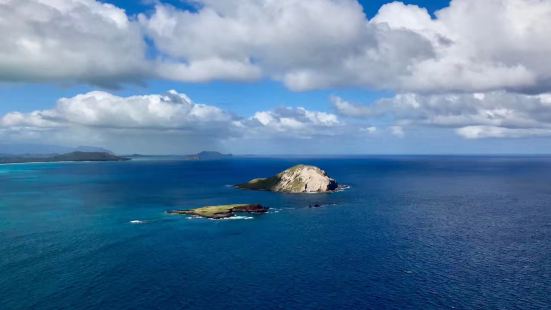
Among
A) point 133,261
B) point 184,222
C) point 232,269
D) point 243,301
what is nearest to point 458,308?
point 243,301

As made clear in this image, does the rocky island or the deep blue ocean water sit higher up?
the rocky island

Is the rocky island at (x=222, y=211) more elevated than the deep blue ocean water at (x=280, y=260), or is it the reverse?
the rocky island at (x=222, y=211)

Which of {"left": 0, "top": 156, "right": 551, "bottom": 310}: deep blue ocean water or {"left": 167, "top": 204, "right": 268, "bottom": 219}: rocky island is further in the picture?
{"left": 167, "top": 204, "right": 268, "bottom": 219}: rocky island

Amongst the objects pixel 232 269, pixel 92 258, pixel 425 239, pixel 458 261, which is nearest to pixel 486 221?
pixel 425 239

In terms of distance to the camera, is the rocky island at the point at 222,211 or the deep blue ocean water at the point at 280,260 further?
the rocky island at the point at 222,211

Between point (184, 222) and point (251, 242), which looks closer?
point (251, 242)

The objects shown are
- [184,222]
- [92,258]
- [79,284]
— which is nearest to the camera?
[79,284]

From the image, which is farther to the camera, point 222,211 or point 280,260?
point 222,211

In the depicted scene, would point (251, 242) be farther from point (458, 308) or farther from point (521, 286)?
point (521, 286)

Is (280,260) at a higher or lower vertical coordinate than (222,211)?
lower

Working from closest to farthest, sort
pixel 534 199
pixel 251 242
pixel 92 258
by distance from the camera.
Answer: pixel 92 258 < pixel 251 242 < pixel 534 199
